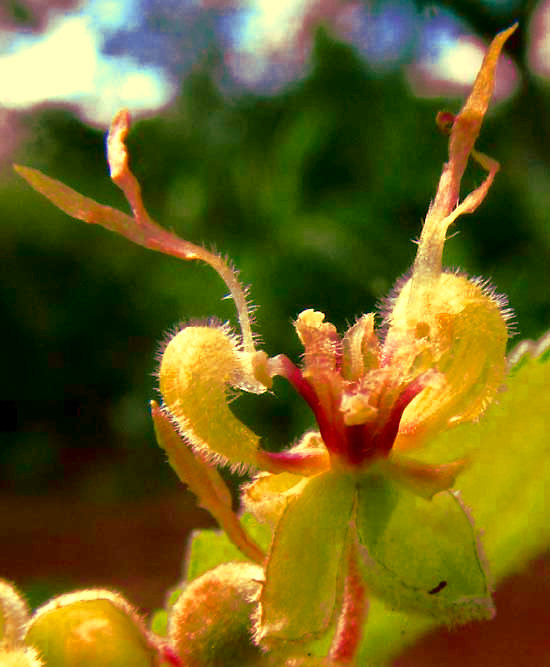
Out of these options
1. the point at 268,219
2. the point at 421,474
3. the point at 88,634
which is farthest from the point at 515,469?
the point at 268,219

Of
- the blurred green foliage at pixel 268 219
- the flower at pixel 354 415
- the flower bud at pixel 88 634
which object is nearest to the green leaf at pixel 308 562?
the flower at pixel 354 415

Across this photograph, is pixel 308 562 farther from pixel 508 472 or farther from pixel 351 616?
pixel 508 472

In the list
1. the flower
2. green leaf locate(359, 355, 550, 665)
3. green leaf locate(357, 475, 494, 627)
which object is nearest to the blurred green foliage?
green leaf locate(359, 355, 550, 665)

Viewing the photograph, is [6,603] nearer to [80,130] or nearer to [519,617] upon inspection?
[80,130]

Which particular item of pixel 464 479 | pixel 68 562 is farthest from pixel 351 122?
pixel 68 562

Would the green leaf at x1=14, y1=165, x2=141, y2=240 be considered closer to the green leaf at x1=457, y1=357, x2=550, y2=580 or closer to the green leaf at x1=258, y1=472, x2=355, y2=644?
the green leaf at x1=258, y1=472, x2=355, y2=644

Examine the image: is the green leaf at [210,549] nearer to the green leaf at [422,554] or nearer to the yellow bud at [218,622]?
the yellow bud at [218,622]
